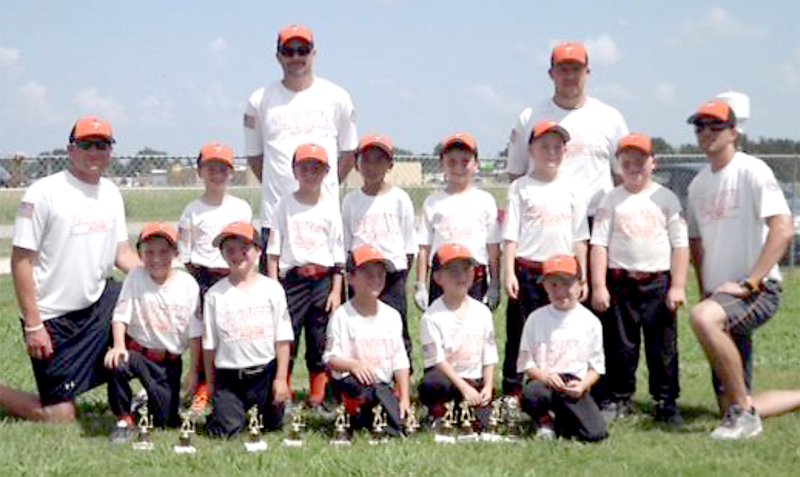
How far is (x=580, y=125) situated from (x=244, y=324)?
2.61 m

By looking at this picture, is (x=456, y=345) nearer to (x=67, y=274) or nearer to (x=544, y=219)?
(x=544, y=219)

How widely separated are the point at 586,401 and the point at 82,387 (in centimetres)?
331

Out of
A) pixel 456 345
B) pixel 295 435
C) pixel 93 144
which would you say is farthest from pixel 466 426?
pixel 93 144

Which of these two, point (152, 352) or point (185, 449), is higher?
point (152, 352)

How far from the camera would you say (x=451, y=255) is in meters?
6.66

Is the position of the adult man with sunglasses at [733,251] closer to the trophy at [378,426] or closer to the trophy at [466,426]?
the trophy at [466,426]

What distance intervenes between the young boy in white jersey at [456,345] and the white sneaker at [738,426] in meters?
1.46

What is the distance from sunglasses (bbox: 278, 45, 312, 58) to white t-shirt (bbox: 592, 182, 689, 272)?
2275 millimetres

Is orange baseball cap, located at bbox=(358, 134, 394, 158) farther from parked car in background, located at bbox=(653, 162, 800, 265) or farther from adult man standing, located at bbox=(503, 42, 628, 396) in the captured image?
parked car in background, located at bbox=(653, 162, 800, 265)

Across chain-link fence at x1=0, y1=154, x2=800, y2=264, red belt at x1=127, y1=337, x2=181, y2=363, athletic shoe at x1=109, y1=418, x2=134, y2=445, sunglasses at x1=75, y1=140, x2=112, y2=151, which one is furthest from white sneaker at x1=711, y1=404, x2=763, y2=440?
chain-link fence at x1=0, y1=154, x2=800, y2=264

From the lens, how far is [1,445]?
6156 mm

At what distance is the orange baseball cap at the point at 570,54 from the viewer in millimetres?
7062

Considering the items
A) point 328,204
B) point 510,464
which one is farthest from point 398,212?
point 510,464

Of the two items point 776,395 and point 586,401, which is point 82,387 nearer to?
point 586,401
